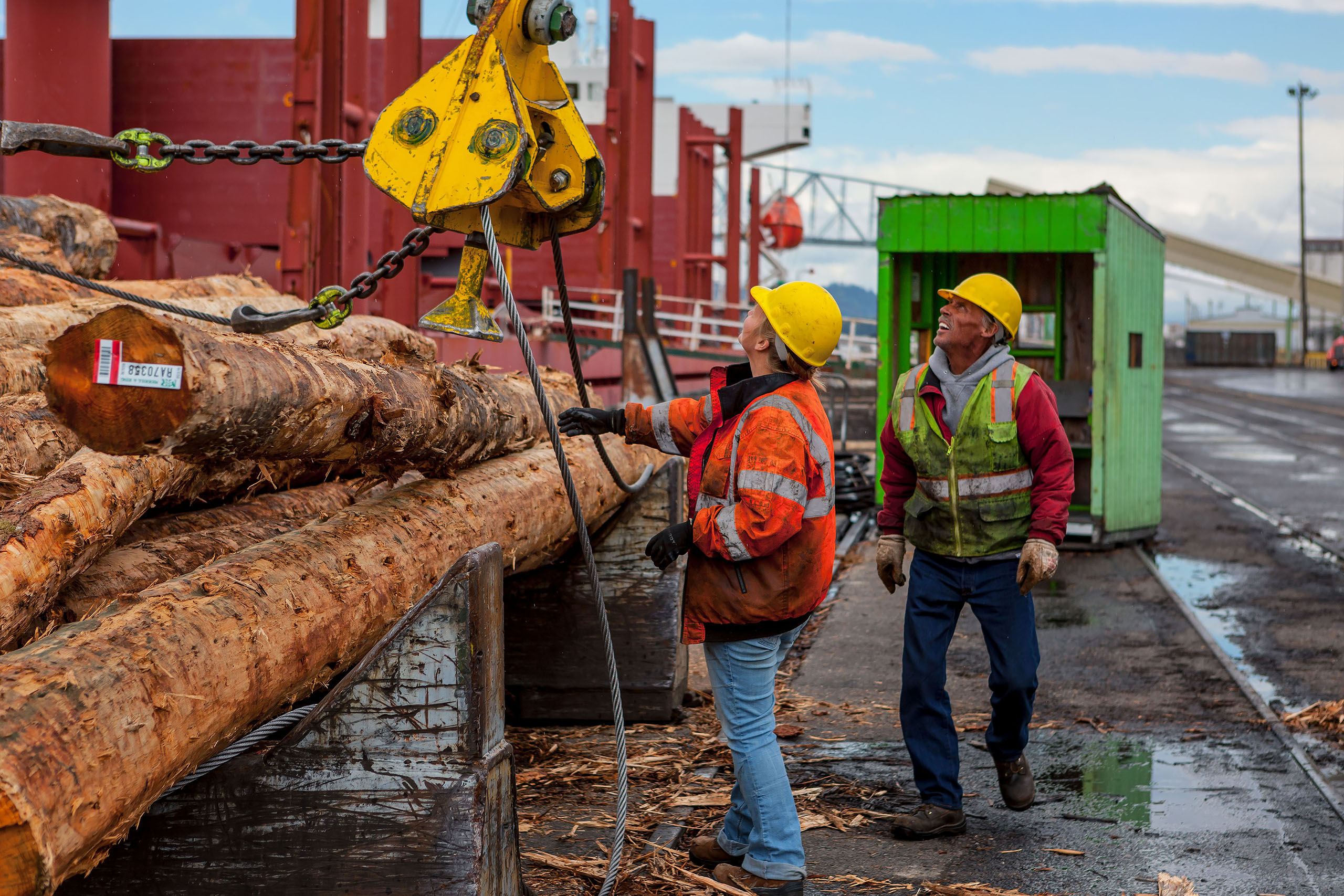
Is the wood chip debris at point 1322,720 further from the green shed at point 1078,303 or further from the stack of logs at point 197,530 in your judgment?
the green shed at point 1078,303

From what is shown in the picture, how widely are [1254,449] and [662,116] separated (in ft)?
78.4

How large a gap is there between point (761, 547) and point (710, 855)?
1119 mm

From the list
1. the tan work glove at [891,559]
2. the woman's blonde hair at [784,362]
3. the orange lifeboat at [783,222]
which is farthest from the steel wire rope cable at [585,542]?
the orange lifeboat at [783,222]

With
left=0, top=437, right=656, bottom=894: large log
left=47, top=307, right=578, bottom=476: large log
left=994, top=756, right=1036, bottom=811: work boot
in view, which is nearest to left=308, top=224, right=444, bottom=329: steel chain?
left=47, top=307, right=578, bottom=476: large log

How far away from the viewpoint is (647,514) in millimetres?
5680

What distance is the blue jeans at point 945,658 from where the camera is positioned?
4.36 metres

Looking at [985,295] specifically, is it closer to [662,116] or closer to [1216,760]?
[1216,760]

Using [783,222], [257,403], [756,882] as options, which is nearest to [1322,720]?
[756,882]

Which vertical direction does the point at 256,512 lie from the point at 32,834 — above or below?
above

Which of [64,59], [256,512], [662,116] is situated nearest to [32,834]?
[256,512]

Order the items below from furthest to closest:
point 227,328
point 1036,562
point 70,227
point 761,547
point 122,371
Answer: point 70,227 < point 1036,562 < point 227,328 < point 761,547 < point 122,371

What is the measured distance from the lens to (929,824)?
426 centimetres

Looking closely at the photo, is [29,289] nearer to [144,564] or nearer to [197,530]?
[197,530]

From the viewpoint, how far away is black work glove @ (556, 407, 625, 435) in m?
3.85
